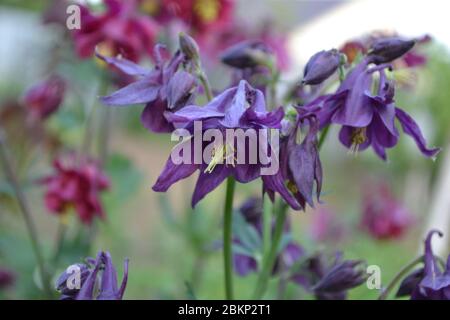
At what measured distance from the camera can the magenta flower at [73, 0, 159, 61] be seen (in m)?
1.15

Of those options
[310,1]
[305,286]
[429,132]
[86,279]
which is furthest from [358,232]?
[429,132]

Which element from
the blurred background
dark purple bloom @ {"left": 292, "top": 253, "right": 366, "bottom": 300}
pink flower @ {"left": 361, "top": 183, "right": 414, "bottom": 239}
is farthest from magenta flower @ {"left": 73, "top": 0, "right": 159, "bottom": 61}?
pink flower @ {"left": 361, "top": 183, "right": 414, "bottom": 239}

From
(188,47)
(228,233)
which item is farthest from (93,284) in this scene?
(188,47)

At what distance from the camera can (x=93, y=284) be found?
0.63m

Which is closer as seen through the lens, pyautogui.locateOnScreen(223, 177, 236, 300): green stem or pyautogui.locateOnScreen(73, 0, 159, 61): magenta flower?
pyautogui.locateOnScreen(223, 177, 236, 300): green stem

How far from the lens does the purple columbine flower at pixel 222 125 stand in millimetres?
605

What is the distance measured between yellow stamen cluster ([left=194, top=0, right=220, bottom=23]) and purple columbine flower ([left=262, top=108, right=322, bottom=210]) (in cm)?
80

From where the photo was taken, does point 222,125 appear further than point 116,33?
No

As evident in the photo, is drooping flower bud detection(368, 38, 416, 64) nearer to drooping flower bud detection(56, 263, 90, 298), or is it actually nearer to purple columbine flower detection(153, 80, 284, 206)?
purple columbine flower detection(153, 80, 284, 206)

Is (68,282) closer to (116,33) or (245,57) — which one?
(245,57)

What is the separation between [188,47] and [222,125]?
0.45 feet

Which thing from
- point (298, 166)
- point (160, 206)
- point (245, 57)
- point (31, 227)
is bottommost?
point (298, 166)

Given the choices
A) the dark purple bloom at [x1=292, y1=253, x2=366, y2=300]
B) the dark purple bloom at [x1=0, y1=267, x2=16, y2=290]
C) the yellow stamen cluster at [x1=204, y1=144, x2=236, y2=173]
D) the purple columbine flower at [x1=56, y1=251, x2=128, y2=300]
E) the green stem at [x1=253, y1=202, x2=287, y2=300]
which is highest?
the dark purple bloom at [x1=0, y1=267, x2=16, y2=290]
